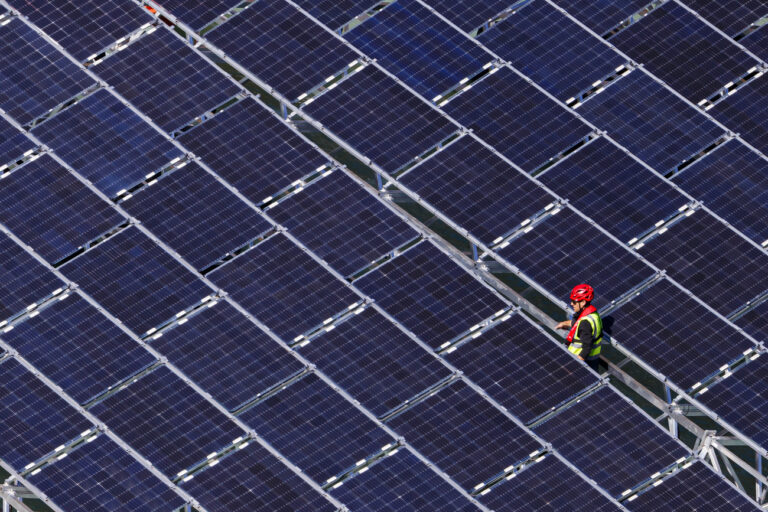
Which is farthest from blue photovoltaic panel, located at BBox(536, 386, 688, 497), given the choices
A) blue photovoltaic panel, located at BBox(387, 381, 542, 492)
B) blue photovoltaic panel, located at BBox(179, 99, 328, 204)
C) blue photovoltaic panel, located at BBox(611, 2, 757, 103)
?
blue photovoltaic panel, located at BBox(611, 2, 757, 103)

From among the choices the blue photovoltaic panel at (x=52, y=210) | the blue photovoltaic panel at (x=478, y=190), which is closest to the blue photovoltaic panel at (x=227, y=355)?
the blue photovoltaic panel at (x=52, y=210)

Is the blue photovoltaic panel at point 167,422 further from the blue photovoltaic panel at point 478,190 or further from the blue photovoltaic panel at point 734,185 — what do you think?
the blue photovoltaic panel at point 734,185

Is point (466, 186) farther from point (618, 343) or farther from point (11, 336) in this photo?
point (11, 336)

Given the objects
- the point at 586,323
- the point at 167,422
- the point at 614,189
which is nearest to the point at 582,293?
the point at 586,323

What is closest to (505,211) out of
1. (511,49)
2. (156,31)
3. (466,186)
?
(466,186)

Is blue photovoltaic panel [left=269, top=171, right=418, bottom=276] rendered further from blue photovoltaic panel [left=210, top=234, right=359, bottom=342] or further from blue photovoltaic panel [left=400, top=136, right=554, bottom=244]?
blue photovoltaic panel [left=400, top=136, right=554, bottom=244]

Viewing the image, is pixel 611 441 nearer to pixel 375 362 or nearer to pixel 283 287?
pixel 375 362
